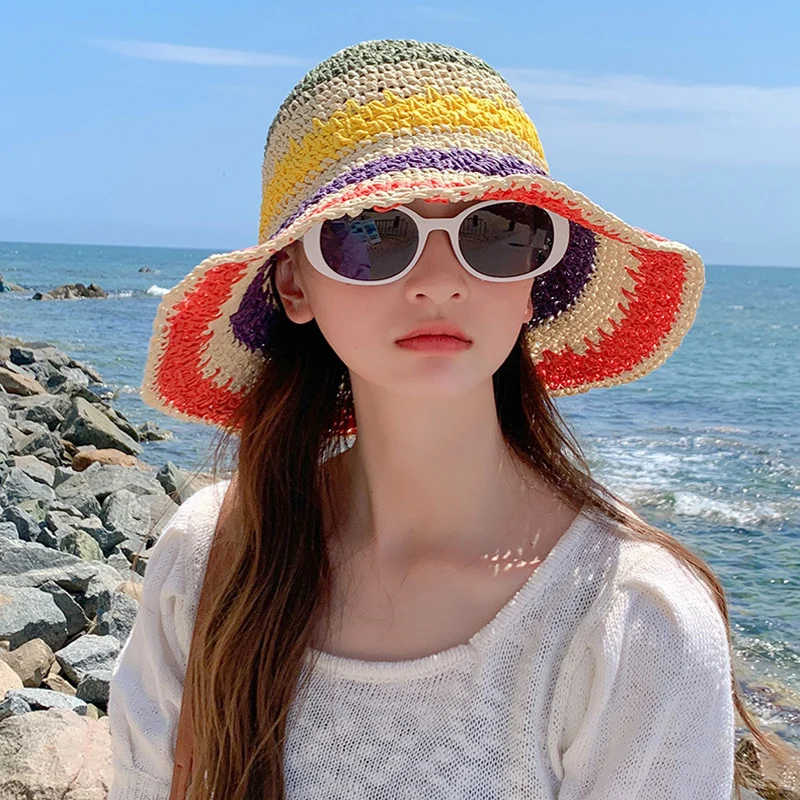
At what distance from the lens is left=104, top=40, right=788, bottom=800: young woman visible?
1521mm

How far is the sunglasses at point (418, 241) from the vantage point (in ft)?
5.16

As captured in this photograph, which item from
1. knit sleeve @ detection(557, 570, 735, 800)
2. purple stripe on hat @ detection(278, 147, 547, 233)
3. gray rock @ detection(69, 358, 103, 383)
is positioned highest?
purple stripe on hat @ detection(278, 147, 547, 233)

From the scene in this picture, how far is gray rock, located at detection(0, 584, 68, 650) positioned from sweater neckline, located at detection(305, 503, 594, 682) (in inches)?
138

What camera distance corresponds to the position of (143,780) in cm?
187

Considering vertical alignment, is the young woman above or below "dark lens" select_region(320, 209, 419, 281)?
below

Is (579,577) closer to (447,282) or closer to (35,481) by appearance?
(447,282)

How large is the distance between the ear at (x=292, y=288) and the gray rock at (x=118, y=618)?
3.36 meters

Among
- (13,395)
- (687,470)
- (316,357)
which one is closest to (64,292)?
(13,395)

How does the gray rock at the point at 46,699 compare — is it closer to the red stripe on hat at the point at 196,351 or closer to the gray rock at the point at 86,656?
the gray rock at the point at 86,656

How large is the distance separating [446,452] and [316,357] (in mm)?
391

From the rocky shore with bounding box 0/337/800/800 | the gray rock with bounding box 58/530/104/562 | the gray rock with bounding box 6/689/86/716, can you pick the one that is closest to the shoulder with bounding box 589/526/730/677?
the rocky shore with bounding box 0/337/800/800

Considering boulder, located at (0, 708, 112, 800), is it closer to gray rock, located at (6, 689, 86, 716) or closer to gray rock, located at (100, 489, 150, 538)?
gray rock, located at (6, 689, 86, 716)

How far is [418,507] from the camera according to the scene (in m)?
1.93

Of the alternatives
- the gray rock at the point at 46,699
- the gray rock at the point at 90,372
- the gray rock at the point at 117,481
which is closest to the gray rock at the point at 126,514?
the gray rock at the point at 117,481
